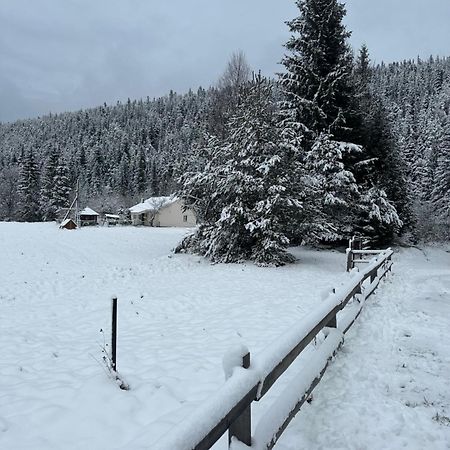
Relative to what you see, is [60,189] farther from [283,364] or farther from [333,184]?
[283,364]

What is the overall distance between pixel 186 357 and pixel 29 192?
213ft

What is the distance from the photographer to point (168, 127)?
139000 mm

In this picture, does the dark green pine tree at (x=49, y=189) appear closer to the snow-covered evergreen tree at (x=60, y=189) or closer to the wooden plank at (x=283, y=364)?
the snow-covered evergreen tree at (x=60, y=189)

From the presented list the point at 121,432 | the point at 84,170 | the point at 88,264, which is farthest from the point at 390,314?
the point at 84,170

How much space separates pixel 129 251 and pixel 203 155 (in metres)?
7.11

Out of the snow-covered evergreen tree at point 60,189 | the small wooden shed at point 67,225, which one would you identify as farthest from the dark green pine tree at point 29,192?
the small wooden shed at point 67,225

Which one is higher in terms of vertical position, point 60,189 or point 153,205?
point 60,189

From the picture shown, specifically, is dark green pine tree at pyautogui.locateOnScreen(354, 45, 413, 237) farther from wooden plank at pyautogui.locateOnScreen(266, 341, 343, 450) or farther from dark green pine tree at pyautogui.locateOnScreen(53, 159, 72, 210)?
dark green pine tree at pyautogui.locateOnScreen(53, 159, 72, 210)

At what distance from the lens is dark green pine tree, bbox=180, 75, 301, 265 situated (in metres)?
16.0

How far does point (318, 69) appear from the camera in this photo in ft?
73.4

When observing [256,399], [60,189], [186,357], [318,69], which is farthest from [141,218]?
[256,399]

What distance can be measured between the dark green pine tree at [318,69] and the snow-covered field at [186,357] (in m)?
11.3

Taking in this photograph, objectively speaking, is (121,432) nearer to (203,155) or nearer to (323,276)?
(323,276)

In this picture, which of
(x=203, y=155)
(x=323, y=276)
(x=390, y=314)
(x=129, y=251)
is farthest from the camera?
(x=129, y=251)
